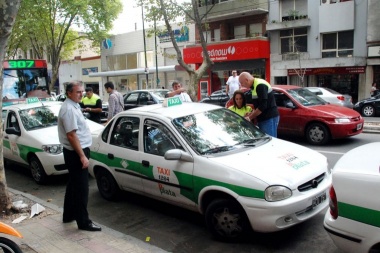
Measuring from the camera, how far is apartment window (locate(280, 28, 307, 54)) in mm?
24562

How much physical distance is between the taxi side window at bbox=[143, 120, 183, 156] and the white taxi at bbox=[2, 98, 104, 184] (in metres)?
2.60

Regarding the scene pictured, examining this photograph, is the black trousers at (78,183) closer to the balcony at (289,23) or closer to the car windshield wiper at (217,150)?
the car windshield wiper at (217,150)

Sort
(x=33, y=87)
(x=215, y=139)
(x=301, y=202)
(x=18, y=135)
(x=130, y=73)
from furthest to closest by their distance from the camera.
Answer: (x=130, y=73) → (x=33, y=87) → (x=18, y=135) → (x=215, y=139) → (x=301, y=202)

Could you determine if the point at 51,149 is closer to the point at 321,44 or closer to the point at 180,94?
the point at 180,94

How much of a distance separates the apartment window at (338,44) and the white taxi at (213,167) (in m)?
19.5

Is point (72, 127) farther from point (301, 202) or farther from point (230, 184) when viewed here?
point (301, 202)

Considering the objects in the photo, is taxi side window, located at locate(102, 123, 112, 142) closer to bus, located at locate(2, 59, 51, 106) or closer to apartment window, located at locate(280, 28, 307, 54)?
bus, located at locate(2, 59, 51, 106)

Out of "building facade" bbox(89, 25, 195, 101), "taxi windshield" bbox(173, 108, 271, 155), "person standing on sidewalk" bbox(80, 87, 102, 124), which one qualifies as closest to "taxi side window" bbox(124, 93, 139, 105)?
"person standing on sidewalk" bbox(80, 87, 102, 124)

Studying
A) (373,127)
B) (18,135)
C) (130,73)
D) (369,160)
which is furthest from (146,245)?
(130,73)

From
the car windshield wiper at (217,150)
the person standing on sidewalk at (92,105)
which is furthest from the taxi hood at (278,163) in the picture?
the person standing on sidewalk at (92,105)

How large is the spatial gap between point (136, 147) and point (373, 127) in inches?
357

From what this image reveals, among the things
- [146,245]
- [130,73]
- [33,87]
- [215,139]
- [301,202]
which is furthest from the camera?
[130,73]

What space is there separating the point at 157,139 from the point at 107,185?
4.86ft

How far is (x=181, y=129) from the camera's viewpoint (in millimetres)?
5102
